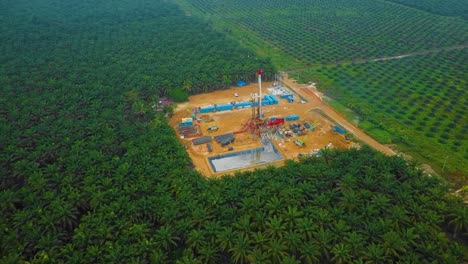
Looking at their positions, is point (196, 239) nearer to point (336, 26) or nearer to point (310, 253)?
point (310, 253)

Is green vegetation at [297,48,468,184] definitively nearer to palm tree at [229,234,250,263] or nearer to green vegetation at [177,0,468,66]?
green vegetation at [177,0,468,66]

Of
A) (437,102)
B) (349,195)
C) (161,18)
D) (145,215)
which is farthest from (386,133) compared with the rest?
(161,18)

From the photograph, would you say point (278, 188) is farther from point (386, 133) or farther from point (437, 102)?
point (437, 102)

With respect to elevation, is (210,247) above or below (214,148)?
above

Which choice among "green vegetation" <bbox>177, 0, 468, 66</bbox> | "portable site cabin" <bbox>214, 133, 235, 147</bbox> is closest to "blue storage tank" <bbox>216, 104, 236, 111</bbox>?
"portable site cabin" <bbox>214, 133, 235, 147</bbox>

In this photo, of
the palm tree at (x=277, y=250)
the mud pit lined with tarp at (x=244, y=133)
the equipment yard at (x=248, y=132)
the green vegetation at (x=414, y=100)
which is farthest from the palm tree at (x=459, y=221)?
the mud pit lined with tarp at (x=244, y=133)

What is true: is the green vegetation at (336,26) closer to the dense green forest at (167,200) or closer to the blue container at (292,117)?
the blue container at (292,117)
